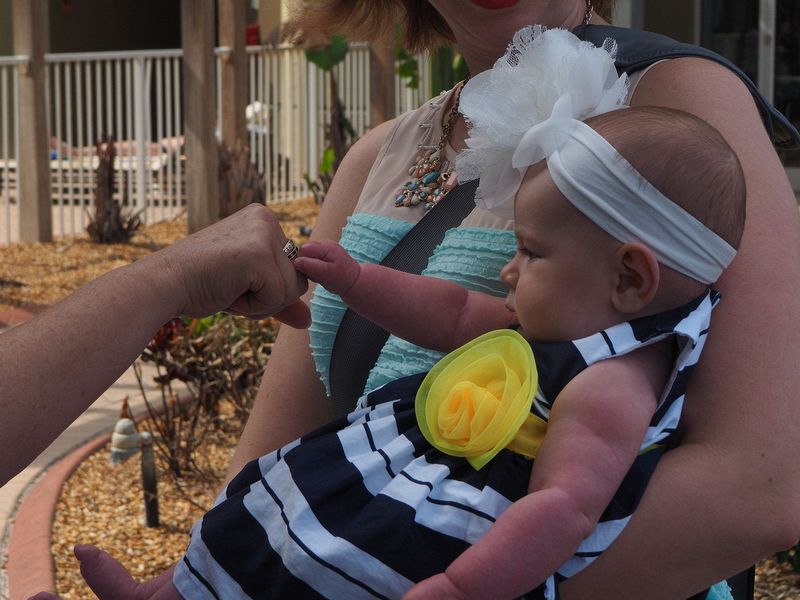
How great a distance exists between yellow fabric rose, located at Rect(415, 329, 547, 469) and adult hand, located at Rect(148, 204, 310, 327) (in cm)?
28

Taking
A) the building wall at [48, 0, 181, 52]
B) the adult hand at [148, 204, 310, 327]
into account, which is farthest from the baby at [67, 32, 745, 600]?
the building wall at [48, 0, 181, 52]

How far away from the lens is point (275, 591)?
1613 mm

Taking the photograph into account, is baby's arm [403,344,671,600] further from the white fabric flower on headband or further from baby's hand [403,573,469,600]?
the white fabric flower on headband

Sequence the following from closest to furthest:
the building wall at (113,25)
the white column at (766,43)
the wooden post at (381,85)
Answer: the white column at (766,43) < the wooden post at (381,85) < the building wall at (113,25)

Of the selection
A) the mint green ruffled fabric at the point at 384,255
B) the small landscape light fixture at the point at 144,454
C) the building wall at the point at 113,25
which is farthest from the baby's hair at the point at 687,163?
the building wall at the point at 113,25

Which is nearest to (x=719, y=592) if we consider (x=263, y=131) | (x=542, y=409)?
(x=542, y=409)

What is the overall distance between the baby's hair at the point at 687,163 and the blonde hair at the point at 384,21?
1.12 m

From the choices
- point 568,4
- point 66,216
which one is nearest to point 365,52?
point 66,216

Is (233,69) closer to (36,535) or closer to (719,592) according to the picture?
(36,535)

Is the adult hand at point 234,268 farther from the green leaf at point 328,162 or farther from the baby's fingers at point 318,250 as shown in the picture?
the green leaf at point 328,162

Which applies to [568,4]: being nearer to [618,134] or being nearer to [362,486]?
[618,134]

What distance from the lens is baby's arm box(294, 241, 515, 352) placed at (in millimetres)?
1851

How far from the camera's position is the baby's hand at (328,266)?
1.83 meters

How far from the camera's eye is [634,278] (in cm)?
161
